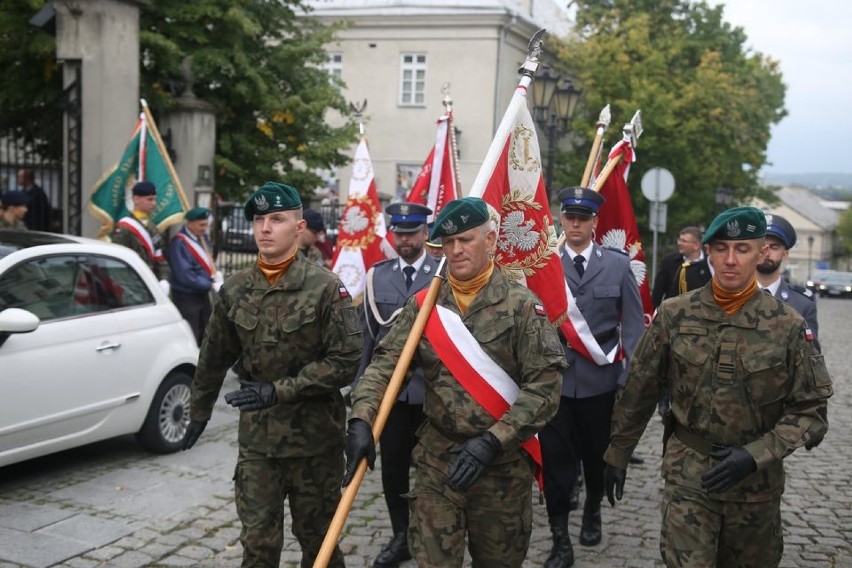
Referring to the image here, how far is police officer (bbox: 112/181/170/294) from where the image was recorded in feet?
33.0

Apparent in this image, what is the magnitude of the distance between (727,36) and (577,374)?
3521cm

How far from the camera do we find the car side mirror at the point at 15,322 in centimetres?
634

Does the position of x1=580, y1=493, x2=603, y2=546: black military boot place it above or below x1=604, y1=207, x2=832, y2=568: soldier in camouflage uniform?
below

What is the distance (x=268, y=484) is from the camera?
470 cm

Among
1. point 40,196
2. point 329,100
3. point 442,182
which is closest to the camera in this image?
point 442,182

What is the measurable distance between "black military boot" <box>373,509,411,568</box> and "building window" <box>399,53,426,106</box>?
108 ft

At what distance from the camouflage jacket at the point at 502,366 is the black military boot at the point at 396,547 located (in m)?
1.77

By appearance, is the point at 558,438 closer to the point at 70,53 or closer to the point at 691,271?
the point at 691,271

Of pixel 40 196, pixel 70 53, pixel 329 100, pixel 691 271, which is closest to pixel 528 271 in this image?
pixel 691 271

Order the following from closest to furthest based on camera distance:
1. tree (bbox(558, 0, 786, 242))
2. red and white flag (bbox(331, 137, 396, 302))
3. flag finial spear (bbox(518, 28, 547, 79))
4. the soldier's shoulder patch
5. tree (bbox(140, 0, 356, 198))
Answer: the soldier's shoulder patch, flag finial spear (bbox(518, 28, 547, 79)), red and white flag (bbox(331, 137, 396, 302)), tree (bbox(140, 0, 356, 198)), tree (bbox(558, 0, 786, 242))

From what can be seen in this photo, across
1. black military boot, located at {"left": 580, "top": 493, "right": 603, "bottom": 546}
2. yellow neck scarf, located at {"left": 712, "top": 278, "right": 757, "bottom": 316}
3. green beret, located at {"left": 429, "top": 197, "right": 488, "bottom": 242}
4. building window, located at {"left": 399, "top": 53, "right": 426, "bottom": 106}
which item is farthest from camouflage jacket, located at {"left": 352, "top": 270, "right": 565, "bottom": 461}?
building window, located at {"left": 399, "top": 53, "right": 426, "bottom": 106}

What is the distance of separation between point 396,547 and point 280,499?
4.50ft

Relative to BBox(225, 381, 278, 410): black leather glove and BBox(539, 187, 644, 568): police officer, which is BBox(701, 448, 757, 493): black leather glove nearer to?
BBox(225, 381, 278, 410): black leather glove

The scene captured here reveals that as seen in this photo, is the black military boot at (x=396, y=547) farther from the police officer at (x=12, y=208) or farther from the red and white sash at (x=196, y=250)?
the police officer at (x=12, y=208)
